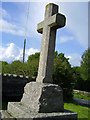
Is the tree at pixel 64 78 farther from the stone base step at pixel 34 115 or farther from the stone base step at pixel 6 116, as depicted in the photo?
the stone base step at pixel 34 115

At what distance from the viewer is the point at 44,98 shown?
417cm

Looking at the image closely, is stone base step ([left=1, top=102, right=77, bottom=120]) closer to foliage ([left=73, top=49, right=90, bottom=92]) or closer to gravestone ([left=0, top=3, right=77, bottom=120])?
gravestone ([left=0, top=3, right=77, bottom=120])

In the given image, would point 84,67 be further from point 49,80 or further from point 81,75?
point 49,80

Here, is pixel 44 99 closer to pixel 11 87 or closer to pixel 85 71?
pixel 11 87

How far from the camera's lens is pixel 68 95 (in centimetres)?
1814

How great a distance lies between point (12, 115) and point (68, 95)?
1413 cm

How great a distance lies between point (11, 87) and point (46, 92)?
8.95 m

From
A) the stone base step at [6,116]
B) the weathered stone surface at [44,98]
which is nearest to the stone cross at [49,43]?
the weathered stone surface at [44,98]

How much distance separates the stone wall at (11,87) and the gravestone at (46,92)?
807 centimetres

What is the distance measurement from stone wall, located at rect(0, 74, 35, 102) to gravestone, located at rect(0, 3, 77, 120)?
8.07 m

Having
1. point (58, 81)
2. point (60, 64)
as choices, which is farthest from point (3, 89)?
point (60, 64)

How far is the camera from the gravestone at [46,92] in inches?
161

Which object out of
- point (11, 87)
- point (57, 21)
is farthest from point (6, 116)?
point (11, 87)

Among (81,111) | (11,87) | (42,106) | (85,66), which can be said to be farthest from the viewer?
(85,66)
